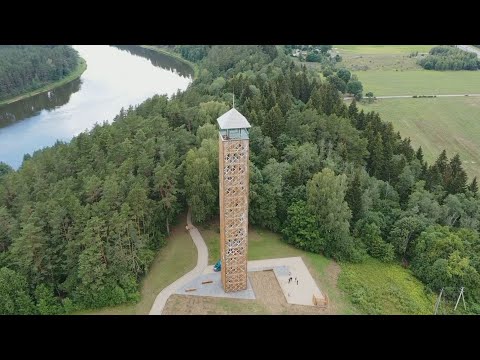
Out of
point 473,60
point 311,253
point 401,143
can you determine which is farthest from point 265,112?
A: point 473,60

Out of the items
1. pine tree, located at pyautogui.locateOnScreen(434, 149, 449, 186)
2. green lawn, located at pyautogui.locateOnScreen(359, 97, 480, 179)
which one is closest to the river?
Result: green lawn, located at pyautogui.locateOnScreen(359, 97, 480, 179)

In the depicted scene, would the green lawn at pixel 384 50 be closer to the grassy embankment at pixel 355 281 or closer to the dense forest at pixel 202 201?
the dense forest at pixel 202 201

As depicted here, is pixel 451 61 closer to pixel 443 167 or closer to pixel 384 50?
pixel 384 50

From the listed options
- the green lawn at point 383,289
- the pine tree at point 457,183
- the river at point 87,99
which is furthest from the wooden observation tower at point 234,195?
the river at point 87,99

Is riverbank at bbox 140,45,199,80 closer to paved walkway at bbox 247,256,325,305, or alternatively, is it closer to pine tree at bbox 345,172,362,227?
pine tree at bbox 345,172,362,227

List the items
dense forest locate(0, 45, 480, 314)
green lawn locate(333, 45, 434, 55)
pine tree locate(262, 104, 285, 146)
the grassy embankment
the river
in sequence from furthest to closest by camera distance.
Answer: green lawn locate(333, 45, 434, 55)
the river
pine tree locate(262, 104, 285, 146)
the grassy embankment
dense forest locate(0, 45, 480, 314)
